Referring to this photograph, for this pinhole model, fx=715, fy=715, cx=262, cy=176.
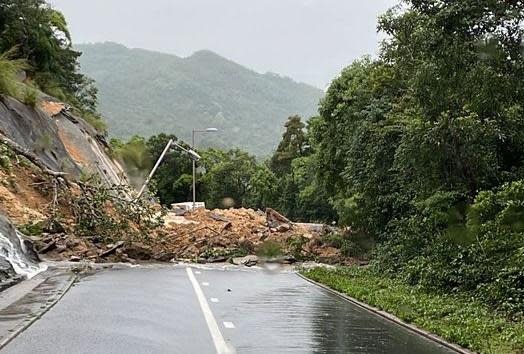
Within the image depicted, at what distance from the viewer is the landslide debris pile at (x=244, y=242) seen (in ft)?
96.8

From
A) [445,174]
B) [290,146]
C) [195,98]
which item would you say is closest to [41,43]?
[445,174]

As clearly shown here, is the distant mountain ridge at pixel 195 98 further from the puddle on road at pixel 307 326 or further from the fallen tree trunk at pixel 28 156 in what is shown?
the puddle on road at pixel 307 326

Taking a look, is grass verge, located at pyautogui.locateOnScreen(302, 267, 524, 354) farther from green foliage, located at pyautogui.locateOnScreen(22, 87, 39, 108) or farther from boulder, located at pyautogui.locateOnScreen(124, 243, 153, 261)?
green foliage, located at pyautogui.locateOnScreen(22, 87, 39, 108)

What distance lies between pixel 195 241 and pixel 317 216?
3971 cm

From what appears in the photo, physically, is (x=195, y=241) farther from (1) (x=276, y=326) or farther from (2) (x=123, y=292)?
(1) (x=276, y=326)

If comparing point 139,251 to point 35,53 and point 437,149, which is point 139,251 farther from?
point 35,53

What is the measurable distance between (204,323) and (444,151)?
32.8 ft

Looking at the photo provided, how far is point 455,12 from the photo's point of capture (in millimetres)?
15508

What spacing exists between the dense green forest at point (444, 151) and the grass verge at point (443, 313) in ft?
1.98

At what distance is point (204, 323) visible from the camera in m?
11.8

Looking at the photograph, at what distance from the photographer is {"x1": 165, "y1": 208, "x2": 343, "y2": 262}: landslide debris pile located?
29500mm

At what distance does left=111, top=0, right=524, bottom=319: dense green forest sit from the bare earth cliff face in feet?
36.0

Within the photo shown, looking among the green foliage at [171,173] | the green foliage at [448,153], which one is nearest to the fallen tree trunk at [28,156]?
the green foliage at [448,153]

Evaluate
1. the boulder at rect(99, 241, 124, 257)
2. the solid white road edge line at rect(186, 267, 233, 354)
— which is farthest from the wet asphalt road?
the boulder at rect(99, 241, 124, 257)
